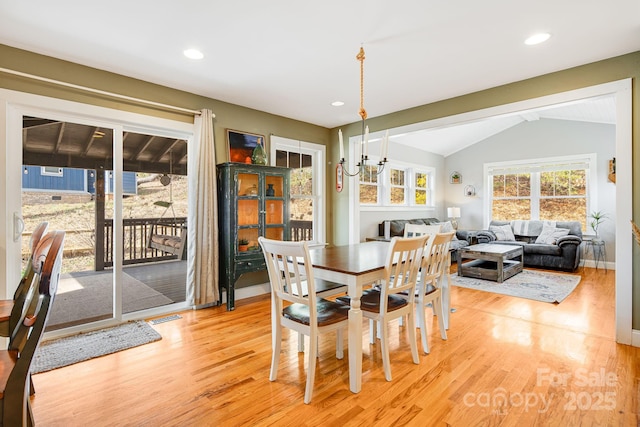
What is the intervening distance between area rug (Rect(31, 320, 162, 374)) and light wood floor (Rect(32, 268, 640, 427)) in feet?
0.36

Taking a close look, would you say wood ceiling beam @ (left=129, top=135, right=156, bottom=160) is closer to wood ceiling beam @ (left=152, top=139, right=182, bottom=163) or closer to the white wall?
wood ceiling beam @ (left=152, top=139, right=182, bottom=163)

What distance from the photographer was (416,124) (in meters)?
4.24

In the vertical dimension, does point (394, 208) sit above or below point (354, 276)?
above

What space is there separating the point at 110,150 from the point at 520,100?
4.26 meters

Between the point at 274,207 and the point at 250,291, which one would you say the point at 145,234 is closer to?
the point at 250,291

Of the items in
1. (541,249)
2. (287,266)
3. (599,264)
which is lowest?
(599,264)

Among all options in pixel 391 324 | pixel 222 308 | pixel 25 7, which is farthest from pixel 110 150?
pixel 391 324

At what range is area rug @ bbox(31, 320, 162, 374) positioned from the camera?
2.47m

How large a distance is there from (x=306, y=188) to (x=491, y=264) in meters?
3.47

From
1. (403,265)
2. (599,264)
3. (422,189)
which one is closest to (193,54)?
(403,265)

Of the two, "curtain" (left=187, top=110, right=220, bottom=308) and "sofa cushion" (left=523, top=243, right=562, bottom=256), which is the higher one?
"curtain" (left=187, top=110, right=220, bottom=308)

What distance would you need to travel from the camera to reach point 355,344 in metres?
2.05

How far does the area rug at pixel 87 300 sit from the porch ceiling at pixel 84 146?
1.17 meters

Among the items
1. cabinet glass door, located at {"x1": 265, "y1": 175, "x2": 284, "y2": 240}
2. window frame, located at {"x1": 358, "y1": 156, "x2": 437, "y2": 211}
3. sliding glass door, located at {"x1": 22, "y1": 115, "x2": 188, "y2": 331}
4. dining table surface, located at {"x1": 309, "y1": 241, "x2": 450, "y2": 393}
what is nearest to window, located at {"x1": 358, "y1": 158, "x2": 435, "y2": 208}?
Answer: window frame, located at {"x1": 358, "y1": 156, "x2": 437, "y2": 211}
